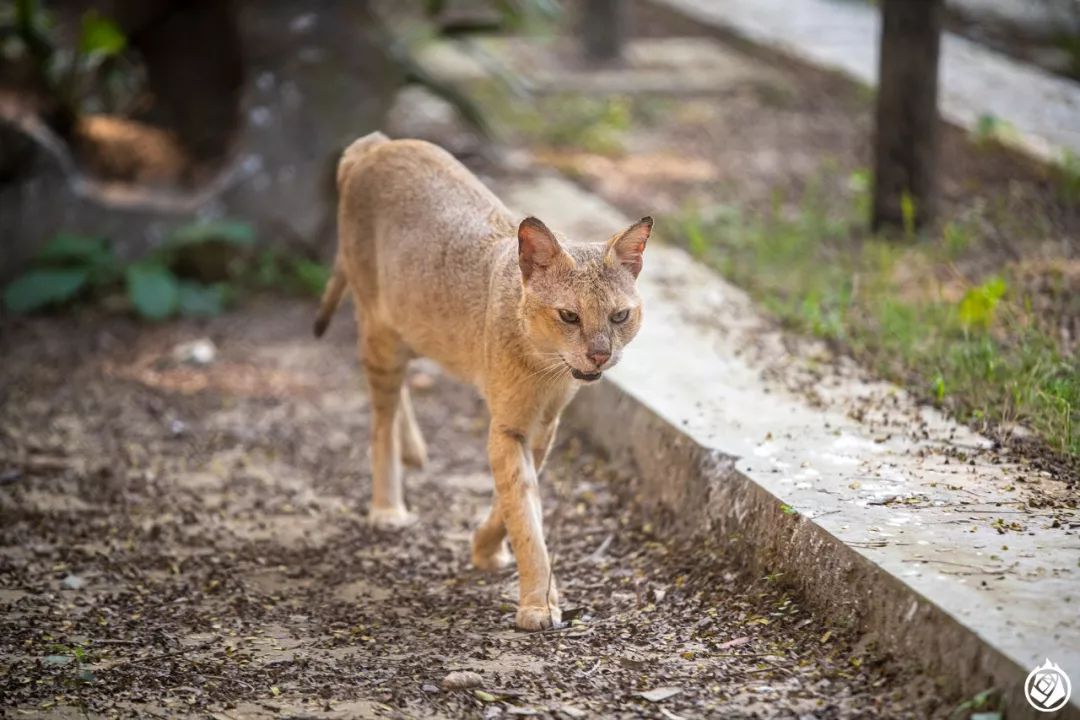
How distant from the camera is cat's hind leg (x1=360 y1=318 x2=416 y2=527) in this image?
5.71 metres

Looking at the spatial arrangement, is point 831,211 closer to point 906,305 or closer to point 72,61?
point 906,305

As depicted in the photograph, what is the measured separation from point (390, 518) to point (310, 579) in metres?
0.63

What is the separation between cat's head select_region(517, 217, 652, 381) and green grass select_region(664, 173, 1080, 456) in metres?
1.62

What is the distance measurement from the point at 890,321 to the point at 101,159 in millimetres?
5456

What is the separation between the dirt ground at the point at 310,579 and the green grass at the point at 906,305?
50.3 inches

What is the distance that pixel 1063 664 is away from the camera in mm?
3350

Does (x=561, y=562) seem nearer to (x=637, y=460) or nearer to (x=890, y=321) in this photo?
Result: (x=637, y=460)

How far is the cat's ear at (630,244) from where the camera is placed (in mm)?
4465

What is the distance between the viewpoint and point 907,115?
783 centimetres

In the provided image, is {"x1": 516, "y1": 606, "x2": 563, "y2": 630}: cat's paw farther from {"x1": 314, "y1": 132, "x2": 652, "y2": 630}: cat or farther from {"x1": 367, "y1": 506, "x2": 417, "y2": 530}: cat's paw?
{"x1": 367, "y1": 506, "x2": 417, "y2": 530}: cat's paw

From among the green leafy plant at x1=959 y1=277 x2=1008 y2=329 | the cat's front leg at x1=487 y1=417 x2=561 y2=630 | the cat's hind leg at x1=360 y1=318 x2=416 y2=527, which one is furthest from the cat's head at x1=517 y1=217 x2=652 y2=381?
the green leafy plant at x1=959 y1=277 x2=1008 y2=329

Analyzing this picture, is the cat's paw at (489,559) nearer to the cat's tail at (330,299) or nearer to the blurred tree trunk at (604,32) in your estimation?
the cat's tail at (330,299)

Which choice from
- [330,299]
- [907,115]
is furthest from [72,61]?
[907,115]

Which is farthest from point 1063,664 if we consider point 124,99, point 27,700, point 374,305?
point 124,99
